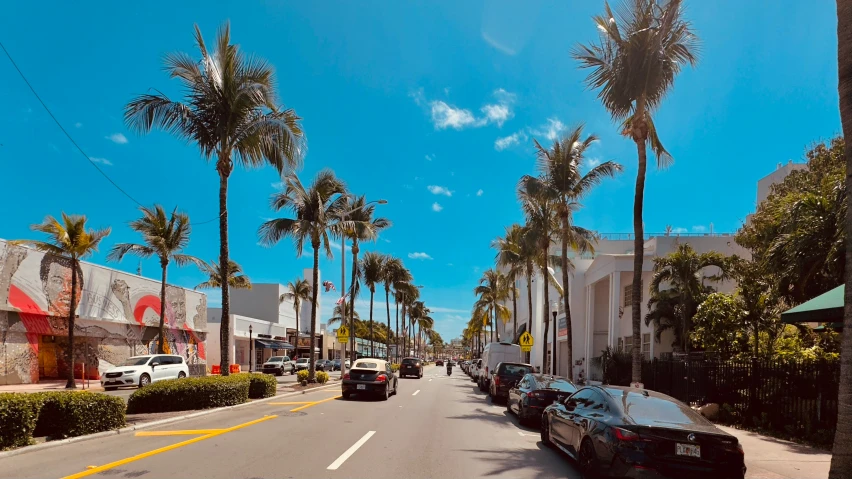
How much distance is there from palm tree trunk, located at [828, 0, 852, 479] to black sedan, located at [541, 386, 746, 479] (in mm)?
1080

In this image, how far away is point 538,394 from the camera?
14.1m

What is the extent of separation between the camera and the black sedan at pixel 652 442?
6930 millimetres

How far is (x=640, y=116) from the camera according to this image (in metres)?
15.3

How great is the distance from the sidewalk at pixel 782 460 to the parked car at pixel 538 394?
3.97m

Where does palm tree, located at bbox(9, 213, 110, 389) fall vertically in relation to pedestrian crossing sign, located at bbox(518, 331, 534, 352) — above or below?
above

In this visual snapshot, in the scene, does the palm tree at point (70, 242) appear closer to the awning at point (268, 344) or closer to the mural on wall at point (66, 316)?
the mural on wall at point (66, 316)

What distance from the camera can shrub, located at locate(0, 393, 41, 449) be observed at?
8734 mm

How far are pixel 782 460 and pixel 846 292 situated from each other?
490 cm

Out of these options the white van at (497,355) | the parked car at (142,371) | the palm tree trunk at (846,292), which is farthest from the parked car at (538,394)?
the white van at (497,355)

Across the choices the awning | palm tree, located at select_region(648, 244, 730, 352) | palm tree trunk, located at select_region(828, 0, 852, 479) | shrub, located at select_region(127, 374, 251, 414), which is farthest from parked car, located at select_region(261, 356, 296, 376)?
palm tree trunk, located at select_region(828, 0, 852, 479)

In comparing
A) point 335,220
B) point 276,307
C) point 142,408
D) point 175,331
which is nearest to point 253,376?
point 142,408

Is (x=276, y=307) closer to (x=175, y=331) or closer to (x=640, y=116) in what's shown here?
(x=175, y=331)

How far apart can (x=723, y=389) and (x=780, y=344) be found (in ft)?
15.8

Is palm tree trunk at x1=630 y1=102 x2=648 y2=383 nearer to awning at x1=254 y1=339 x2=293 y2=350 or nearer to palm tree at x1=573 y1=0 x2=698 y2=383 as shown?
palm tree at x1=573 y1=0 x2=698 y2=383
